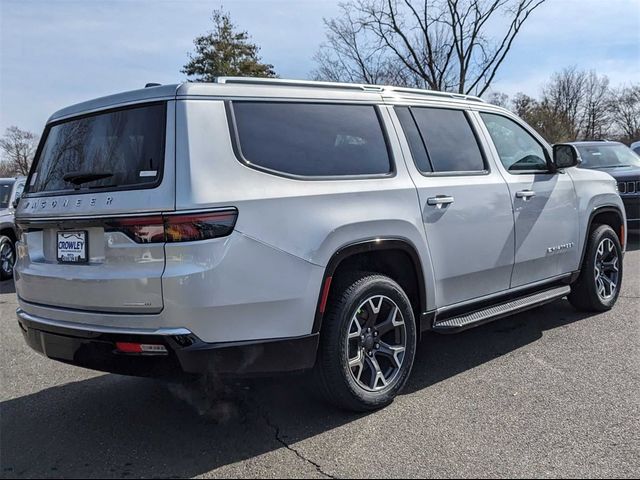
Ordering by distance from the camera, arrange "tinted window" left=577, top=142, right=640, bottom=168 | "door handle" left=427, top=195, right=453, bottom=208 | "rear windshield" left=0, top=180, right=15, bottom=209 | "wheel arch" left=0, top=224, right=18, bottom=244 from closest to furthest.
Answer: "door handle" left=427, top=195, right=453, bottom=208 < "wheel arch" left=0, top=224, right=18, bottom=244 < "rear windshield" left=0, top=180, right=15, bottom=209 < "tinted window" left=577, top=142, right=640, bottom=168

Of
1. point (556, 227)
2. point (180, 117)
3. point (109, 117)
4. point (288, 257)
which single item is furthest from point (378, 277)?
point (556, 227)

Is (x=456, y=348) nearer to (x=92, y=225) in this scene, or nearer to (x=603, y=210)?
(x=603, y=210)

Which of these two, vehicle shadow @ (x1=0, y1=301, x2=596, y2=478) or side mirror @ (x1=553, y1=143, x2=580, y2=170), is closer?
vehicle shadow @ (x1=0, y1=301, x2=596, y2=478)

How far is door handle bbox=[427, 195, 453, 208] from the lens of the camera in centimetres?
386

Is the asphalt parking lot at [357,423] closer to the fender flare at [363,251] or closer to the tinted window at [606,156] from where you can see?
the fender flare at [363,251]

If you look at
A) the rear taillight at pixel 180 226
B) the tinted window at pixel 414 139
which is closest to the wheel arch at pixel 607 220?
the tinted window at pixel 414 139

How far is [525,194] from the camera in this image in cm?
464

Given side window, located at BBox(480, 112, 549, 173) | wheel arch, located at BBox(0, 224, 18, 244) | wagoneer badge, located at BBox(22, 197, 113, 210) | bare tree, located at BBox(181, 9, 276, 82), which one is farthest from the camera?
bare tree, located at BBox(181, 9, 276, 82)

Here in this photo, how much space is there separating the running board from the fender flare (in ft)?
0.89

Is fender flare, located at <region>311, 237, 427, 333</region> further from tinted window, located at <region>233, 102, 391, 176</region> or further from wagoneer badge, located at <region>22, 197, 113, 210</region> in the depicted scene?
wagoneer badge, located at <region>22, 197, 113, 210</region>

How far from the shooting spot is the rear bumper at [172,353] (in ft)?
9.34

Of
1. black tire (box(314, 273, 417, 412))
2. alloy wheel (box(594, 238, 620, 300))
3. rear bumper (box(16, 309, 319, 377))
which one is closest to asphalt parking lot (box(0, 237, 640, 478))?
black tire (box(314, 273, 417, 412))

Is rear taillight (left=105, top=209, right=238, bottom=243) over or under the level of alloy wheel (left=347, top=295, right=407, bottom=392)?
over

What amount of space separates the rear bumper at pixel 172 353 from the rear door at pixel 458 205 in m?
1.29
